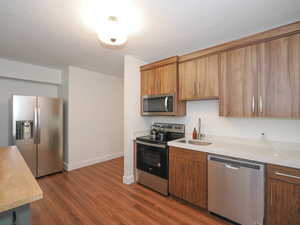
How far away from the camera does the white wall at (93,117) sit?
3.42 m

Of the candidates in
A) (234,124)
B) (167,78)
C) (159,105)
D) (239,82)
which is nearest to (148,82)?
(167,78)

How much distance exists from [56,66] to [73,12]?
2.37 meters

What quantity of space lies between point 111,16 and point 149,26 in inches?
19.1

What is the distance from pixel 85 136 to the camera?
365 centimetres

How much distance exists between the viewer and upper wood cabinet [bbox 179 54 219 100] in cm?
214

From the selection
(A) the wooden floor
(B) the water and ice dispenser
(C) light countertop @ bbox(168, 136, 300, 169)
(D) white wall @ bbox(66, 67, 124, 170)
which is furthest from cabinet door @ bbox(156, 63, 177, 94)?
(B) the water and ice dispenser

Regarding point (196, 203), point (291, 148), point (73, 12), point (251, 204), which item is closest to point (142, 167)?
point (196, 203)

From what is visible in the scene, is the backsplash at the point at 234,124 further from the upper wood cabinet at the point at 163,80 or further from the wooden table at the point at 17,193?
the wooden table at the point at 17,193

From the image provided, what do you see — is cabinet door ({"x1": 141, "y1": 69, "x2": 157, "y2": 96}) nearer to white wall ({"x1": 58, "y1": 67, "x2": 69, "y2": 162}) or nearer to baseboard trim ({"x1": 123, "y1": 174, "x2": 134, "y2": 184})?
baseboard trim ({"x1": 123, "y1": 174, "x2": 134, "y2": 184})

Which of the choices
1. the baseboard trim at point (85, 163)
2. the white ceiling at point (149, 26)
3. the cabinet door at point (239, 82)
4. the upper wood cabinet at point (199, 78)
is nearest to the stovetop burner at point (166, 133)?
the upper wood cabinet at point (199, 78)

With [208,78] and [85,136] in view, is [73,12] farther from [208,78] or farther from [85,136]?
[85,136]

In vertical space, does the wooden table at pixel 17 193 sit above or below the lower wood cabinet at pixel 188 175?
above

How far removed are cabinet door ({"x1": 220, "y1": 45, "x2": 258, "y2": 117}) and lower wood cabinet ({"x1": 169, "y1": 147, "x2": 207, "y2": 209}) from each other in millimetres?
771

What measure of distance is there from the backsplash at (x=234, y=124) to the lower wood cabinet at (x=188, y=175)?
668 mm
